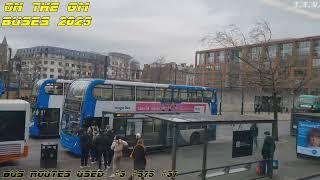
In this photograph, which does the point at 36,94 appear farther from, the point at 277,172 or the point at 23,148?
the point at 277,172

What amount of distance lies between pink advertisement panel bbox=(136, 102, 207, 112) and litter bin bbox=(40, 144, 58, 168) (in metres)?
6.08

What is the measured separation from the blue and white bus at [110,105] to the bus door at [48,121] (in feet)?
17.7

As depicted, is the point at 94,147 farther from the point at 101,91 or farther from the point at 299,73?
the point at 299,73

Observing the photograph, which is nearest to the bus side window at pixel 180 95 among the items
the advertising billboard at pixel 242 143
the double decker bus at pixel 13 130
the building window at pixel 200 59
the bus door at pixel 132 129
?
the bus door at pixel 132 129

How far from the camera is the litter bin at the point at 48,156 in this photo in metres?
14.8

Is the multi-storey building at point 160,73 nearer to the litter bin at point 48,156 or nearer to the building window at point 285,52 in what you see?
the building window at point 285,52

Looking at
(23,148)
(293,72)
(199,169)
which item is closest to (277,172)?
(199,169)

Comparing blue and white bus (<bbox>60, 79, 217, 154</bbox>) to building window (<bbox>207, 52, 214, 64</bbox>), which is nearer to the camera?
blue and white bus (<bbox>60, 79, 217, 154</bbox>)

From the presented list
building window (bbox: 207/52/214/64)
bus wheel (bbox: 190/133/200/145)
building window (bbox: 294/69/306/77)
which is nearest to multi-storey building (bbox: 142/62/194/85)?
building window (bbox: 207/52/214/64)

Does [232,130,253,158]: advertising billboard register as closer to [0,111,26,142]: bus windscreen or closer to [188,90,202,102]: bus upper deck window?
[0,111,26,142]: bus windscreen

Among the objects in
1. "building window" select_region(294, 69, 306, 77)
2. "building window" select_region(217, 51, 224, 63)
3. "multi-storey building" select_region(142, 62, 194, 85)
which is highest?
"building window" select_region(217, 51, 224, 63)

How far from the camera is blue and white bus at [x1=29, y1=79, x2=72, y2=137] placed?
2361 centimetres

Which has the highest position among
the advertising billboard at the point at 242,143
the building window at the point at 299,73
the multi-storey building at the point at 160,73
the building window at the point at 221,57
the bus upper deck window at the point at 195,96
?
the building window at the point at 221,57

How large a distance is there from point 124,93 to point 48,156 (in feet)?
19.2
